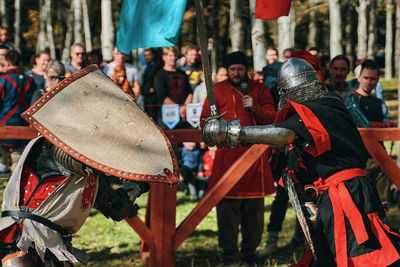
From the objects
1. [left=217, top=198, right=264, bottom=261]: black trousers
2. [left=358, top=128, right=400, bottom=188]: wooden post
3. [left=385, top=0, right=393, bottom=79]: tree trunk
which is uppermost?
[left=385, top=0, right=393, bottom=79]: tree trunk

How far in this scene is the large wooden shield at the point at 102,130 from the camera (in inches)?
99.5

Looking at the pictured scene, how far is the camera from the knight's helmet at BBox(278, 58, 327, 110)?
3.06 m

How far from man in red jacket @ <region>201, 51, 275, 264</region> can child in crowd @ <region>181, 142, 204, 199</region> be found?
2.38 m

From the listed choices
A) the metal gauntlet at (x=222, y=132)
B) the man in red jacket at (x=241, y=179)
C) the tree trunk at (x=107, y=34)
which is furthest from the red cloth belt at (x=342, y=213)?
the tree trunk at (x=107, y=34)

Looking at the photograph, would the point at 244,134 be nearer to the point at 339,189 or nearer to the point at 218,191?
the point at 339,189

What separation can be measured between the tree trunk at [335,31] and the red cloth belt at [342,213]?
27.5ft

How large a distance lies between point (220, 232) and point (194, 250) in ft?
1.70

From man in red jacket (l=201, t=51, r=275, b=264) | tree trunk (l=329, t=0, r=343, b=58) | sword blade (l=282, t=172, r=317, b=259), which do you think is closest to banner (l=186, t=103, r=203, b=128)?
man in red jacket (l=201, t=51, r=275, b=264)

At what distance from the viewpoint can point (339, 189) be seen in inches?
115

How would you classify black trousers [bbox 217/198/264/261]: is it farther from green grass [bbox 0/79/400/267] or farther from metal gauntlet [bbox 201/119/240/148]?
metal gauntlet [bbox 201/119/240/148]

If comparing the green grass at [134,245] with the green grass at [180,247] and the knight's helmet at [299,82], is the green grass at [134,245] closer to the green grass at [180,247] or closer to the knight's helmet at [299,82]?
the green grass at [180,247]

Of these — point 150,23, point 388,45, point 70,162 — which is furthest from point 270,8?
point 388,45

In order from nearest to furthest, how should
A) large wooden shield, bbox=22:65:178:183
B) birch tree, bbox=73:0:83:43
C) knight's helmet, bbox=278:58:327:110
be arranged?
1. large wooden shield, bbox=22:65:178:183
2. knight's helmet, bbox=278:58:327:110
3. birch tree, bbox=73:0:83:43

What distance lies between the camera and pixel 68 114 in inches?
103
